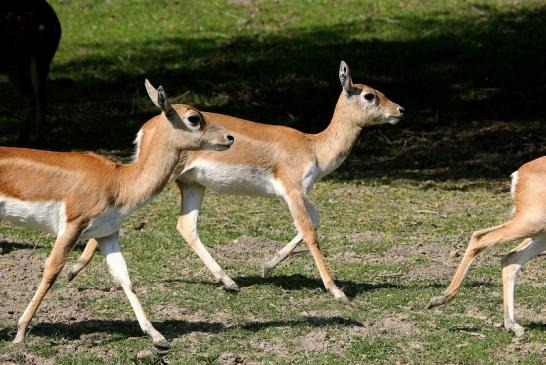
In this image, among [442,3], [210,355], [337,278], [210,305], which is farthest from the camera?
[442,3]

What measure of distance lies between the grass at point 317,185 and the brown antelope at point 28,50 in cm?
41

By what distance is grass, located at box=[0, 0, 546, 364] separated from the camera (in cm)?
708

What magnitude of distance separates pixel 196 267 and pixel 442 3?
11.6 metres

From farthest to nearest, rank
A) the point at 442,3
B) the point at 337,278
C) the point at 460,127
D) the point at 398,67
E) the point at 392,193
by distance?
the point at 442,3 → the point at 398,67 → the point at 460,127 → the point at 392,193 → the point at 337,278

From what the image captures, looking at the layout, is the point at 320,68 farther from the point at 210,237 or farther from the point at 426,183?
the point at 210,237

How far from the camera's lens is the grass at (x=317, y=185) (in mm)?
7082

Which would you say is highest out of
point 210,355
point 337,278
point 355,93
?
point 355,93

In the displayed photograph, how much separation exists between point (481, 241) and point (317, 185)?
466 centimetres

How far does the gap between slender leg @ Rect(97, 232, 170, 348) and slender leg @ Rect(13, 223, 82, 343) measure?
340 mm

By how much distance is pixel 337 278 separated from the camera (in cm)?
865

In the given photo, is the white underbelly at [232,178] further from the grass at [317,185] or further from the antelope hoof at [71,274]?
the antelope hoof at [71,274]

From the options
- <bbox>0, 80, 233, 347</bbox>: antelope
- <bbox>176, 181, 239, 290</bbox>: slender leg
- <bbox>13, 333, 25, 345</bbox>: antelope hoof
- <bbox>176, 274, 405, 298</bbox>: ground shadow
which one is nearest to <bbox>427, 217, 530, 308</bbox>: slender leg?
<bbox>176, 274, 405, 298</bbox>: ground shadow

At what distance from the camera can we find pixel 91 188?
22.3ft

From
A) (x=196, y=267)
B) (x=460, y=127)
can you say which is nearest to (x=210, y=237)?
(x=196, y=267)
